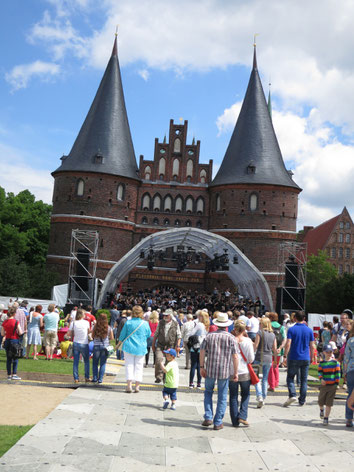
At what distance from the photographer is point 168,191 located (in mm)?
44250

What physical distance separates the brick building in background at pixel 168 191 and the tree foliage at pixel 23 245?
9.94 ft

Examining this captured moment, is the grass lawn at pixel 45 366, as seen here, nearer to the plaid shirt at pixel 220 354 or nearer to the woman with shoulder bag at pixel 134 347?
the woman with shoulder bag at pixel 134 347

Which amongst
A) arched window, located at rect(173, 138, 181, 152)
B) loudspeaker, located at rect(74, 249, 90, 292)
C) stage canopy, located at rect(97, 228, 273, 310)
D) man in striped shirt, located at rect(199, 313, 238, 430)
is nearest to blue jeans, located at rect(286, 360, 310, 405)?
man in striped shirt, located at rect(199, 313, 238, 430)

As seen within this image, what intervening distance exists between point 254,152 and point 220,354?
37.5 metres

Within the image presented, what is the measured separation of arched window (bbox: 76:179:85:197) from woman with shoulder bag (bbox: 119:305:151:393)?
33.2m

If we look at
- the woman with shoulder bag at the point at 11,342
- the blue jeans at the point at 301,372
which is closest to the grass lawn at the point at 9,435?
the woman with shoulder bag at the point at 11,342

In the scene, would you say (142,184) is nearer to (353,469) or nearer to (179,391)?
(179,391)

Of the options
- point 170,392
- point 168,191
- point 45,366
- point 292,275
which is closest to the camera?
point 170,392

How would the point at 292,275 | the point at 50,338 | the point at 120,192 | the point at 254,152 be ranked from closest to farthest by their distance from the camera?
the point at 50,338 → the point at 292,275 → the point at 120,192 → the point at 254,152

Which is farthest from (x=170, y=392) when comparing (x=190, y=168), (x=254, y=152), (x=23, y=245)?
(x=23, y=245)

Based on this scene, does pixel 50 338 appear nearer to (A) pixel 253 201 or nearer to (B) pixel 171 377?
(B) pixel 171 377

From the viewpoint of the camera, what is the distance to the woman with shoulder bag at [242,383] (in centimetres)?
742

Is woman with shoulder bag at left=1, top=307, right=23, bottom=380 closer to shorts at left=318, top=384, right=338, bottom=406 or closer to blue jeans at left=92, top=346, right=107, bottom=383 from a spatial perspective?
blue jeans at left=92, top=346, right=107, bottom=383

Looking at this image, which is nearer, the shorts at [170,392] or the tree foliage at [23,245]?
the shorts at [170,392]
